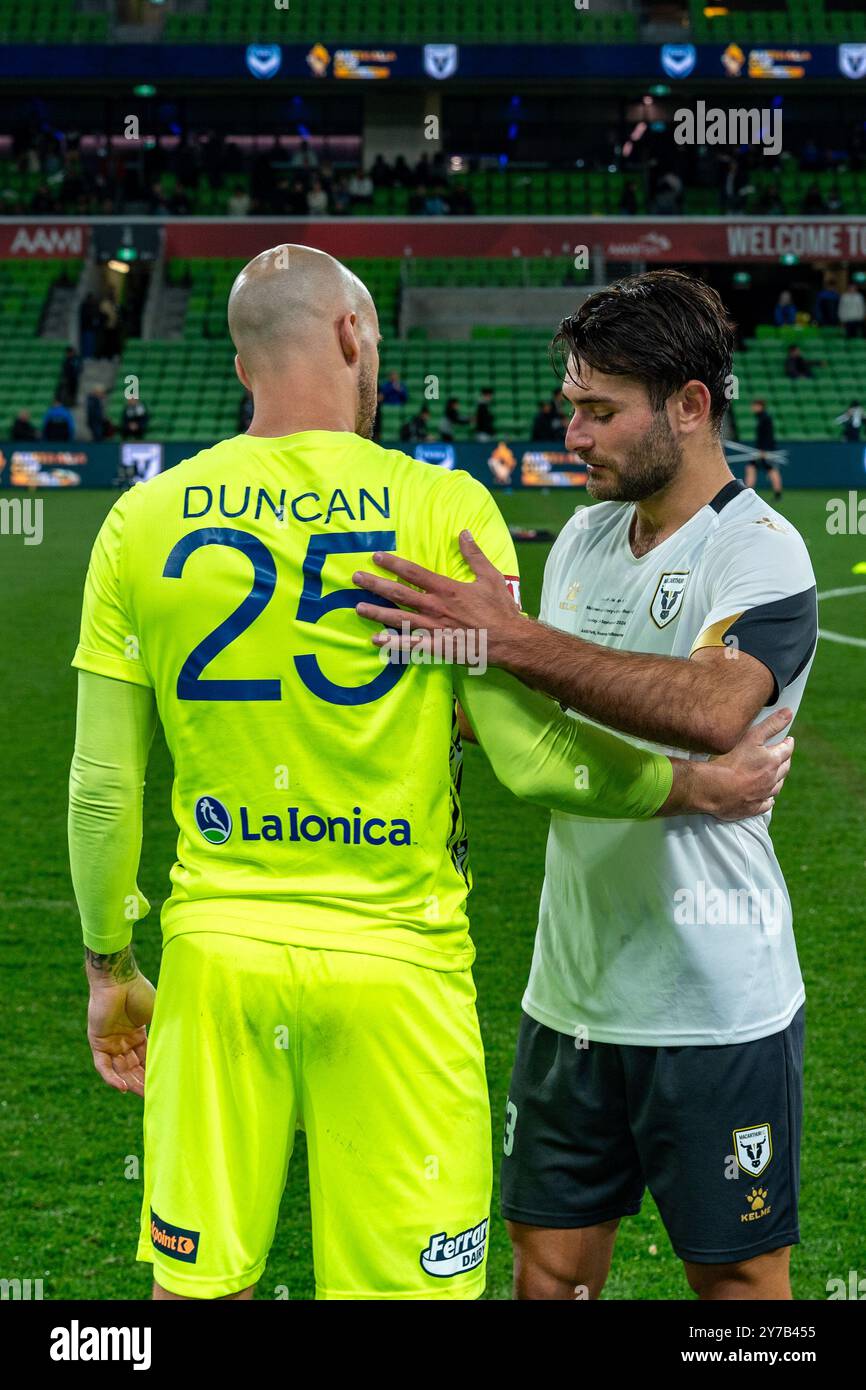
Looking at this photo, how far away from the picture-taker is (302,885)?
85.4 inches

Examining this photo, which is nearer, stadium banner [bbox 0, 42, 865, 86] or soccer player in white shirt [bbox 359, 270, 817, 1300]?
soccer player in white shirt [bbox 359, 270, 817, 1300]

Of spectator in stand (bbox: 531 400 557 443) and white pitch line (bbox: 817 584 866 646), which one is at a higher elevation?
spectator in stand (bbox: 531 400 557 443)

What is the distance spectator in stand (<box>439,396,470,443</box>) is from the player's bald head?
2548cm

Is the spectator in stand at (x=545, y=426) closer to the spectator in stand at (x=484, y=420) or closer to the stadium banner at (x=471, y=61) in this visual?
the spectator in stand at (x=484, y=420)

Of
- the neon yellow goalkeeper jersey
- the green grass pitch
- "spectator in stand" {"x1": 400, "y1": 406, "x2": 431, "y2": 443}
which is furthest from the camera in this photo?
"spectator in stand" {"x1": 400, "y1": 406, "x2": 431, "y2": 443}

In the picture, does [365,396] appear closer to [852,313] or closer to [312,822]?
[312,822]

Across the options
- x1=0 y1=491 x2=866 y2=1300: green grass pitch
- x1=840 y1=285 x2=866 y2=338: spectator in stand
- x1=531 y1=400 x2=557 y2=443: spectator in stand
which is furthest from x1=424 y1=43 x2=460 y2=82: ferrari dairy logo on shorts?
x1=0 y1=491 x2=866 y2=1300: green grass pitch

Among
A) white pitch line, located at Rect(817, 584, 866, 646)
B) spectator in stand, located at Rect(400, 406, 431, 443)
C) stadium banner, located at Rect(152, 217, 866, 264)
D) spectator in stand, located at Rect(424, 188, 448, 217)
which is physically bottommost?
white pitch line, located at Rect(817, 584, 866, 646)

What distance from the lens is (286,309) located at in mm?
2195

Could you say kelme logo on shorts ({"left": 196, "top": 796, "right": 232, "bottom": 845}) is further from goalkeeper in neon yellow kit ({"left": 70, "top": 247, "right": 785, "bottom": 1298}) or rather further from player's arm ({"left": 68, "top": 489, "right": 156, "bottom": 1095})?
player's arm ({"left": 68, "top": 489, "right": 156, "bottom": 1095})

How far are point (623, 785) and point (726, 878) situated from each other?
0.42m

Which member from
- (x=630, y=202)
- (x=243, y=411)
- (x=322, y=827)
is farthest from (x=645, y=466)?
(x=630, y=202)

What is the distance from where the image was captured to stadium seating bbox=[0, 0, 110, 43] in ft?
120

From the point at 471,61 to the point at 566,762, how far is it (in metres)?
36.8
